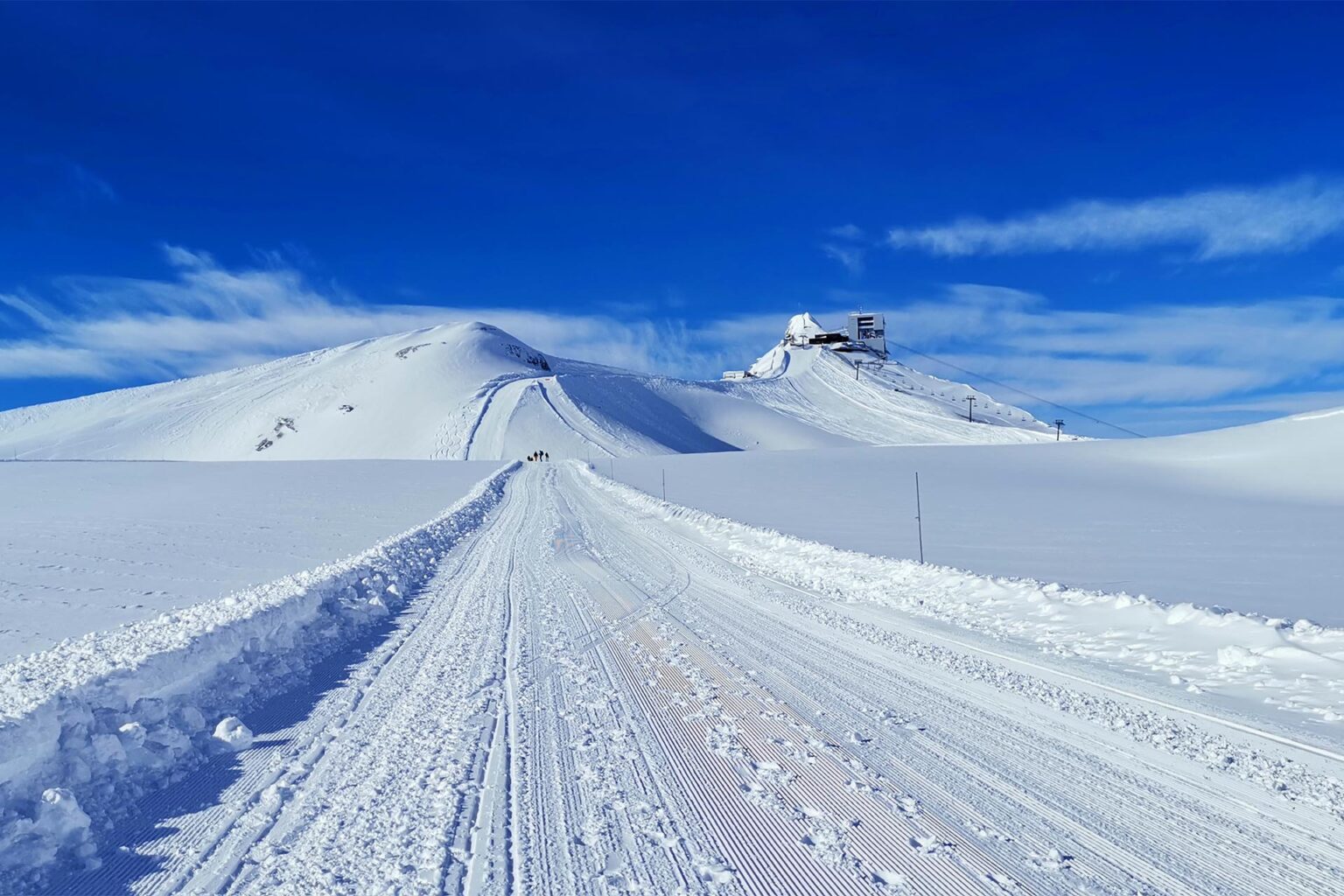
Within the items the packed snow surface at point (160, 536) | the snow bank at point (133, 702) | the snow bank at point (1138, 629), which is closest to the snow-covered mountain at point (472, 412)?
the packed snow surface at point (160, 536)

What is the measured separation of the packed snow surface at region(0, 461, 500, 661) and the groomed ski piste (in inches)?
102

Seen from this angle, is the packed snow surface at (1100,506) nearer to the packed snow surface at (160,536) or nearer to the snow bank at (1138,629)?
the snow bank at (1138,629)

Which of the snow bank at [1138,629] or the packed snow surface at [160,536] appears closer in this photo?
the snow bank at [1138,629]


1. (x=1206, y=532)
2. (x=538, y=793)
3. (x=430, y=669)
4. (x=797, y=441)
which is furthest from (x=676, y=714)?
(x=797, y=441)

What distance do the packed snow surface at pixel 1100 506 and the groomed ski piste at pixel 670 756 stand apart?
4300 millimetres

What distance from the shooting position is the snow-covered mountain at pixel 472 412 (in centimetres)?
10125

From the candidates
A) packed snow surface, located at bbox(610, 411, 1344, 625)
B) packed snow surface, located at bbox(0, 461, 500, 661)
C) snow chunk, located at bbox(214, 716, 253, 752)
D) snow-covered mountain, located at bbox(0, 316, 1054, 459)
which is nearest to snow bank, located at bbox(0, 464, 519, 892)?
snow chunk, located at bbox(214, 716, 253, 752)

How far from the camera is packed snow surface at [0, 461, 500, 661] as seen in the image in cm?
999

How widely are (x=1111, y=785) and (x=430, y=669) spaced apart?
5182mm

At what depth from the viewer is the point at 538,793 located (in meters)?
4.21

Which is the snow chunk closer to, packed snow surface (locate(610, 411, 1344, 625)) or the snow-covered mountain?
packed snow surface (locate(610, 411, 1344, 625))

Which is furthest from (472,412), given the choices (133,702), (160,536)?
(133,702)

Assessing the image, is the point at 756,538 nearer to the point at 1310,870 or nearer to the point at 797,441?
the point at 1310,870

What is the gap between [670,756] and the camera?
4.73 meters
